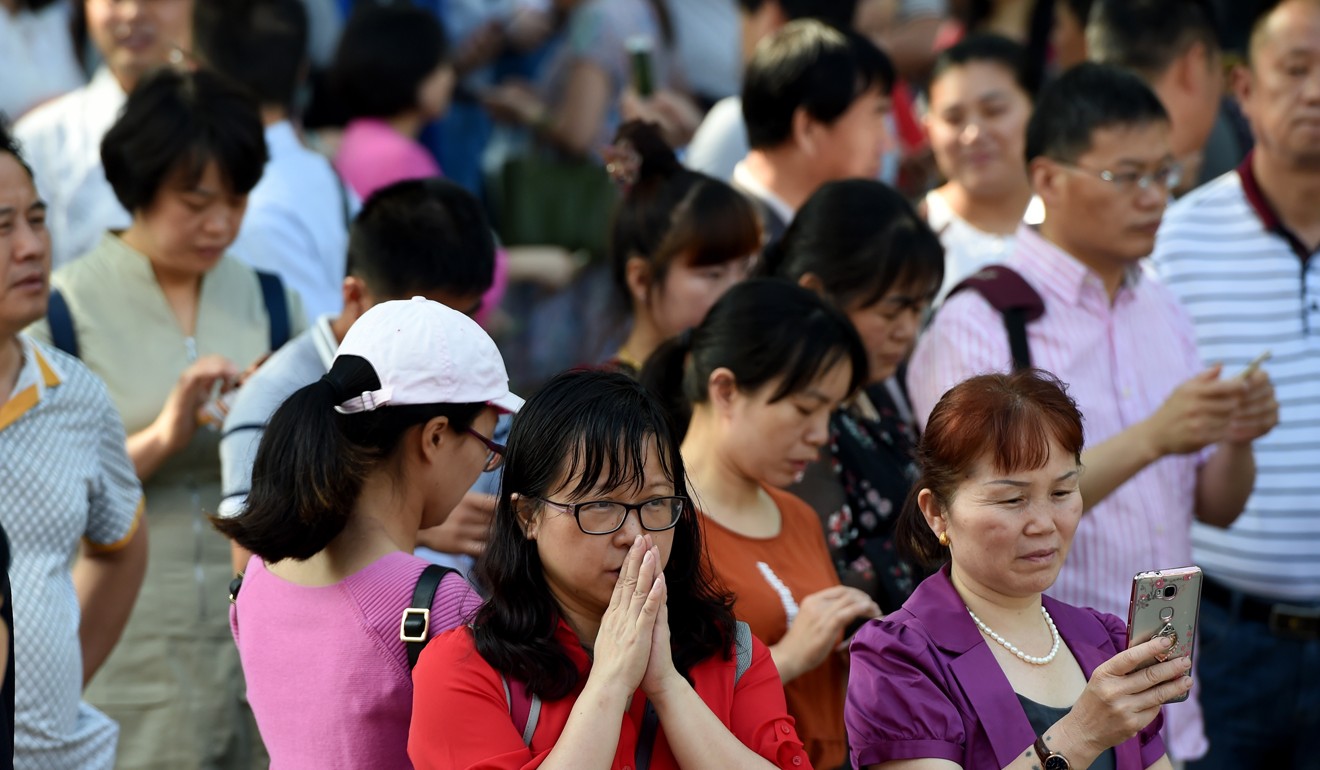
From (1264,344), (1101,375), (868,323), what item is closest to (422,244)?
(868,323)

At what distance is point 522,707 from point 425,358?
2.20 feet

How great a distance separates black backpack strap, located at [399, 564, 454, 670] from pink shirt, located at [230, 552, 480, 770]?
0.5 inches

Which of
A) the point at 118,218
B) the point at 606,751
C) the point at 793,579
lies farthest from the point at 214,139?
the point at 606,751

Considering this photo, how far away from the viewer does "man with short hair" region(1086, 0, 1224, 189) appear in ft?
17.7

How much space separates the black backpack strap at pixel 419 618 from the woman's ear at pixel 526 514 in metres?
0.21

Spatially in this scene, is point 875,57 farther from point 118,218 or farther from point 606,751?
point 606,751

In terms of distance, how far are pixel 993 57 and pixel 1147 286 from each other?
4.68ft

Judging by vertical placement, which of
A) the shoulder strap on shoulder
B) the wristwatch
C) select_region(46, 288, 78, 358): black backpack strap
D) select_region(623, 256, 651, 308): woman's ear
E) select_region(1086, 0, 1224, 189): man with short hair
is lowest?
select_region(46, 288, 78, 358): black backpack strap

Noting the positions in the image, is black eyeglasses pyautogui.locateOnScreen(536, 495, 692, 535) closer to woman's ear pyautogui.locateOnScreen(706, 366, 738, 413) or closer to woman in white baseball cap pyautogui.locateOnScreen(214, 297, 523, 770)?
woman in white baseball cap pyautogui.locateOnScreen(214, 297, 523, 770)

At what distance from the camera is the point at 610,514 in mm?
2463

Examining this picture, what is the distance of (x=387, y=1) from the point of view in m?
6.86

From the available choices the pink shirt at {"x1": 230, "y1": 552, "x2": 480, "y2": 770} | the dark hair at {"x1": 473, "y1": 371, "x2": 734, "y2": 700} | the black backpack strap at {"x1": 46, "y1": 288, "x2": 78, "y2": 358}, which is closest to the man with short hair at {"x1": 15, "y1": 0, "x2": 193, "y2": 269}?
the black backpack strap at {"x1": 46, "y1": 288, "x2": 78, "y2": 358}

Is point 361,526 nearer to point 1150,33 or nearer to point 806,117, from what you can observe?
point 806,117

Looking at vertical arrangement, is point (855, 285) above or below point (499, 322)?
above
